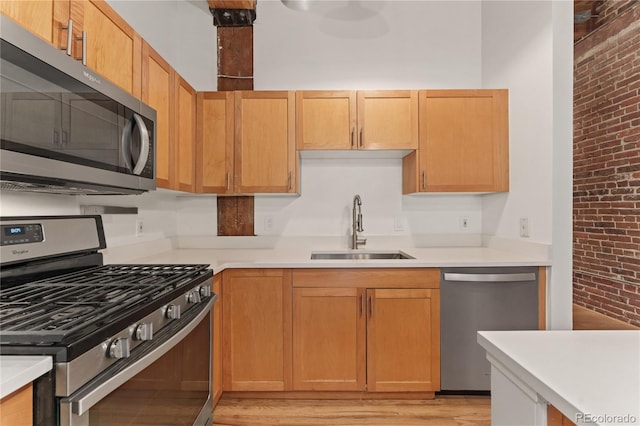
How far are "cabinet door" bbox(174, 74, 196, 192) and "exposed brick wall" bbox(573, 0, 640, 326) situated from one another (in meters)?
3.64

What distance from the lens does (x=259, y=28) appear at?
10.00 ft

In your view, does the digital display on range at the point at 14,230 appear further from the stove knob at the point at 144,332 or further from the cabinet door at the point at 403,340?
the cabinet door at the point at 403,340

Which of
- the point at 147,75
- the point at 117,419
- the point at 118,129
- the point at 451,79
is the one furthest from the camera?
the point at 451,79

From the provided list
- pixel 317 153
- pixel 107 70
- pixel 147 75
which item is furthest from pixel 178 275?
pixel 317 153

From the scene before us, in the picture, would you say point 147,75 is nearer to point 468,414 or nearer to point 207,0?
point 207,0

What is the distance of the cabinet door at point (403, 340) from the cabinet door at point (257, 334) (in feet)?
1.70

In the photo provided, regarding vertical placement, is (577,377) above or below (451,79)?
below

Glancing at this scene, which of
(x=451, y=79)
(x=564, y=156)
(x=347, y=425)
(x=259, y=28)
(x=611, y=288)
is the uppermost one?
(x=259, y=28)

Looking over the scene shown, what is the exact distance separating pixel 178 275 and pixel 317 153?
1.58m

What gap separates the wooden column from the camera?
119 inches

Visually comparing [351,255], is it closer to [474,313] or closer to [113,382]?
[474,313]

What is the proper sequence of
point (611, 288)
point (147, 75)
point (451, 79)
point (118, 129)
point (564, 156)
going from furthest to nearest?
point (611, 288)
point (451, 79)
point (564, 156)
point (147, 75)
point (118, 129)

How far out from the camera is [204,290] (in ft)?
5.65

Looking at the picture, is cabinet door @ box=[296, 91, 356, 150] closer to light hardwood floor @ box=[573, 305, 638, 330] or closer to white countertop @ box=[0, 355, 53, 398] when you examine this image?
white countertop @ box=[0, 355, 53, 398]
